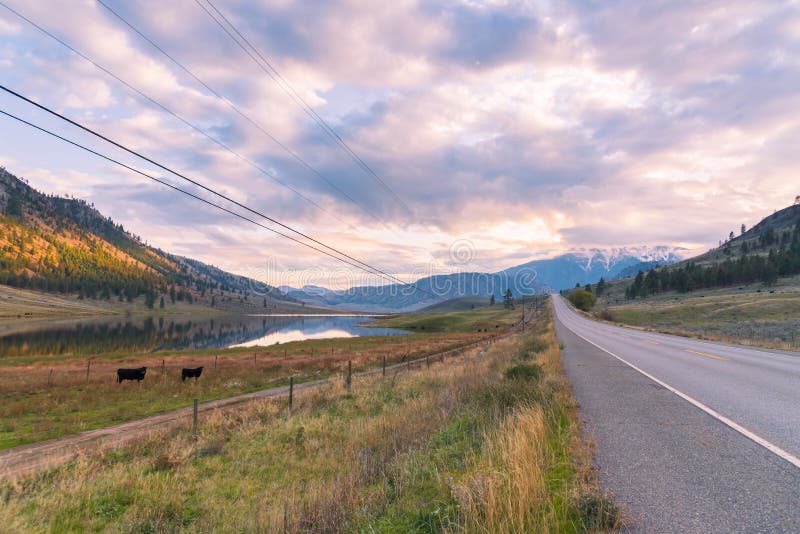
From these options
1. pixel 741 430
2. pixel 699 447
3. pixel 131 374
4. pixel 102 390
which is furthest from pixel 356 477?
pixel 131 374

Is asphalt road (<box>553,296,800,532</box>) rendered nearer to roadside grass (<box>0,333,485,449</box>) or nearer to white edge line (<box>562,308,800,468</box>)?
white edge line (<box>562,308,800,468</box>)

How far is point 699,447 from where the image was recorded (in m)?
5.62

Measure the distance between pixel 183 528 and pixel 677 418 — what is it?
33.6 ft

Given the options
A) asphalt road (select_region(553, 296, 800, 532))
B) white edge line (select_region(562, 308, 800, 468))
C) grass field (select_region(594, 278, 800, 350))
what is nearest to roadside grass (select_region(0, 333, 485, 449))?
asphalt road (select_region(553, 296, 800, 532))

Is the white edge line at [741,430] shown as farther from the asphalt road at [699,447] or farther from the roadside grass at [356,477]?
the roadside grass at [356,477]

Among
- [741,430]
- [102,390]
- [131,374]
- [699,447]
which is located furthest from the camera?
[131,374]

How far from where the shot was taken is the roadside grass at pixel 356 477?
4.11 m

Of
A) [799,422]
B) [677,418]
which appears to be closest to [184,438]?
[677,418]

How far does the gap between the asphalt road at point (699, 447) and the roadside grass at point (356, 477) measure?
22.2 inches

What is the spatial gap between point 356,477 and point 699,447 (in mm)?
5991

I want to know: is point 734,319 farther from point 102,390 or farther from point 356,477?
point 102,390

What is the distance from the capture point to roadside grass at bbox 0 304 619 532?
4.11m

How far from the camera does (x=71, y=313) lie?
136 m

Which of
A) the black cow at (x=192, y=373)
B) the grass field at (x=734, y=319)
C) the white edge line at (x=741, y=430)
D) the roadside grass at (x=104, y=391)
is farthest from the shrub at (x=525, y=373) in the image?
the grass field at (x=734, y=319)
